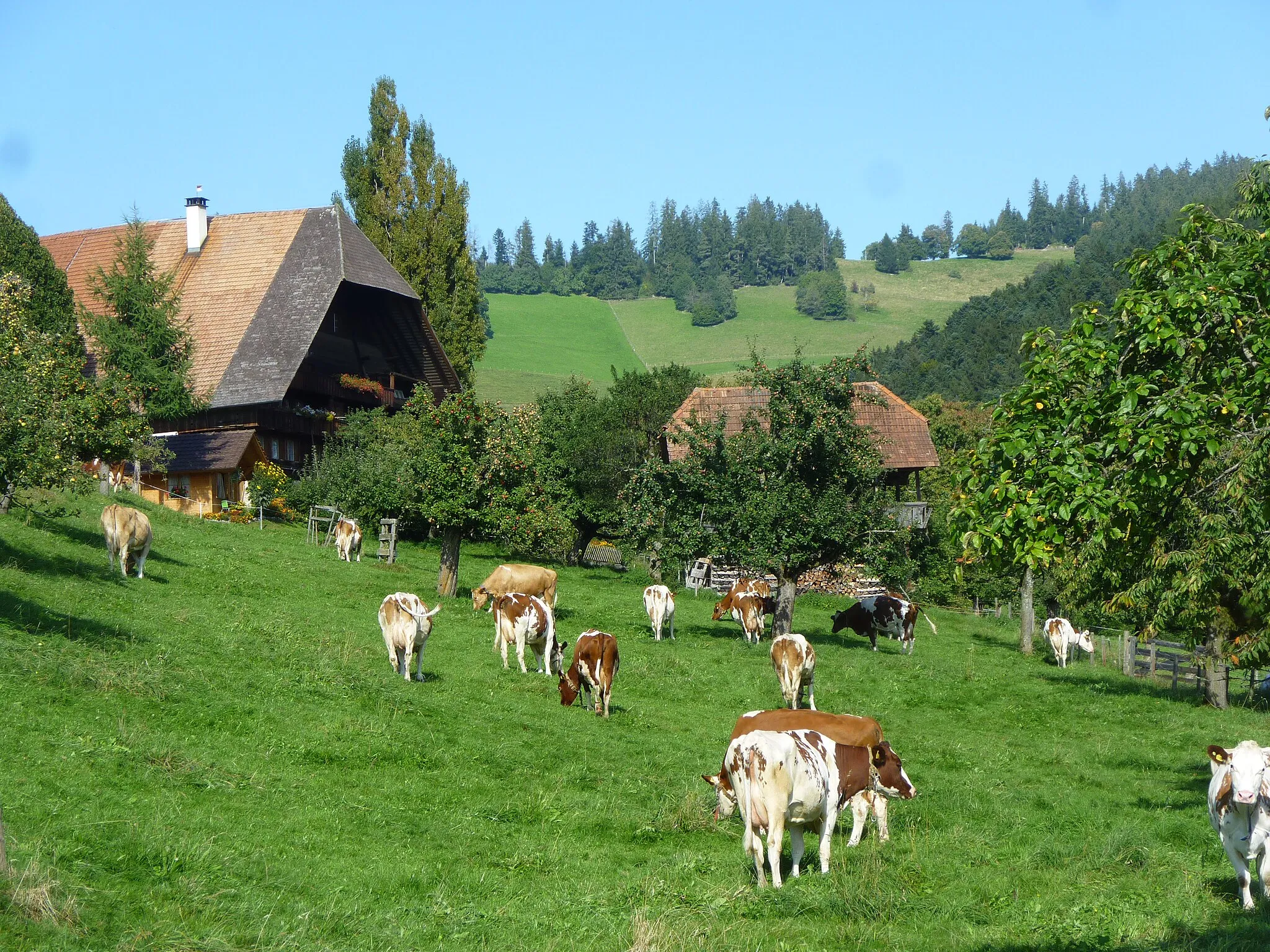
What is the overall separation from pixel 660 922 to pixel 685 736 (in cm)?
944

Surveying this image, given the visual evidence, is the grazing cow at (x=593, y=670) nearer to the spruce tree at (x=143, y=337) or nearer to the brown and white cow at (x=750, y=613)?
the brown and white cow at (x=750, y=613)

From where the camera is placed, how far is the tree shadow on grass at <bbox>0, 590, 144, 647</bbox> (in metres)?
18.3

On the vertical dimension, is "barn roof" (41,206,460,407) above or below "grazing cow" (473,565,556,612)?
above

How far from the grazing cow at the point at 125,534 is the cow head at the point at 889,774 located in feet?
57.7

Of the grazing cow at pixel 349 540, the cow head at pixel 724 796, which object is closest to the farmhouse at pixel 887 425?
the grazing cow at pixel 349 540

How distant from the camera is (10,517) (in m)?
29.2

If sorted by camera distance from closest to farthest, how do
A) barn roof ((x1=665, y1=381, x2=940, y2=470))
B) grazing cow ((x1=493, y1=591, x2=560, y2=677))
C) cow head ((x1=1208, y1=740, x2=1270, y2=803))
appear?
cow head ((x1=1208, y1=740, x2=1270, y2=803)), grazing cow ((x1=493, y1=591, x2=560, y2=677)), barn roof ((x1=665, y1=381, x2=940, y2=470))

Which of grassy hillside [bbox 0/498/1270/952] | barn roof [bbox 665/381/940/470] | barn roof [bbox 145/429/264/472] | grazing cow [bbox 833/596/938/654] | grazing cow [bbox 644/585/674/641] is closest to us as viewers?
grassy hillside [bbox 0/498/1270/952]

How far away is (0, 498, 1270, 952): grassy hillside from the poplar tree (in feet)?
127

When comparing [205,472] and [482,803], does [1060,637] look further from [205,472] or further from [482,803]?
[205,472]

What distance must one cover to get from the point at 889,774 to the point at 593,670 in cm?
744

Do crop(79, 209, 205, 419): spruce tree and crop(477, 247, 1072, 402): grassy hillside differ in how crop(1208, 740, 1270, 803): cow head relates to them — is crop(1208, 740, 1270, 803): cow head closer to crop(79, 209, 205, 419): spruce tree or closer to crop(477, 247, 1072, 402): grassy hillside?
crop(79, 209, 205, 419): spruce tree

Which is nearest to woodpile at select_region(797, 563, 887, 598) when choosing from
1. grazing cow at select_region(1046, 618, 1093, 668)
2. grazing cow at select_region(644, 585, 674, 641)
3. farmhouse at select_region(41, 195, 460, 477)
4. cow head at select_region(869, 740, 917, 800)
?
grazing cow at select_region(1046, 618, 1093, 668)

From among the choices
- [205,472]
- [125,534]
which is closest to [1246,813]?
[125,534]
